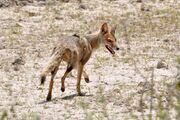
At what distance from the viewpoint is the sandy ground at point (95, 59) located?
992cm

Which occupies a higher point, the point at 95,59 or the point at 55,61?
the point at 55,61

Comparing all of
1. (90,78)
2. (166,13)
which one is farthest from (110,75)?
(166,13)

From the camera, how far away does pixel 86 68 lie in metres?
13.8

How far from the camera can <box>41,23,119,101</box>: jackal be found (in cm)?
1048

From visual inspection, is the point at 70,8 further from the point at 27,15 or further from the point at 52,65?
the point at 52,65

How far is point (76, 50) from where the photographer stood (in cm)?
1076

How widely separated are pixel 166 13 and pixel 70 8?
2.81 meters

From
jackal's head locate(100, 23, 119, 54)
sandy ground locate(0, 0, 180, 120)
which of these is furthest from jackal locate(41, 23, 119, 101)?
sandy ground locate(0, 0, 180, 120)

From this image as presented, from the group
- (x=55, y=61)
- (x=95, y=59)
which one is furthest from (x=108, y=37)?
(x=95, y=59)

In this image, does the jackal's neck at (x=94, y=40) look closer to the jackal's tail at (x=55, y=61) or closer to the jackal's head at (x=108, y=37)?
the jackal's head at (x=108, y=37)

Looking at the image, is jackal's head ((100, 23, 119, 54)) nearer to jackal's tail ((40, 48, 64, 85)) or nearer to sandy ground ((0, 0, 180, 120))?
sandy ground ((0, 0, 180, 120))

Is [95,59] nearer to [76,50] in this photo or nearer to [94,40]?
[94,40]

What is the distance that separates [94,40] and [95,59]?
10.3 feet

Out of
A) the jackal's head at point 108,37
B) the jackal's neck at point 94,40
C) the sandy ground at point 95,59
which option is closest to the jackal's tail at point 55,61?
the sandy ground at point 95,59
